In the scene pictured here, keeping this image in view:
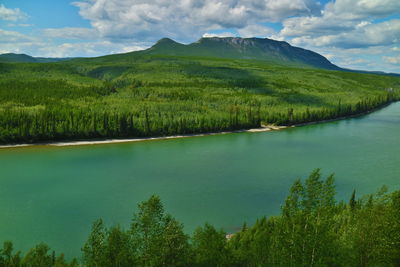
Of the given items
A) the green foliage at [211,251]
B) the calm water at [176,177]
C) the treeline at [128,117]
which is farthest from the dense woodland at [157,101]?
the green foliage at [211,251]

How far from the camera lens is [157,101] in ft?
344

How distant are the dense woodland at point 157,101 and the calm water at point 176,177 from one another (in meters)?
6.33

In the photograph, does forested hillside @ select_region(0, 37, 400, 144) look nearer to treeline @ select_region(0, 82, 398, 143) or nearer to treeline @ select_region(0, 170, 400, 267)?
treeline @ select_region(0, 82, 398, 143)

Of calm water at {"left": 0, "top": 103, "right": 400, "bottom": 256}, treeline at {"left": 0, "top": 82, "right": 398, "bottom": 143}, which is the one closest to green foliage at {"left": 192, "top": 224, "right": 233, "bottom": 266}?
calm water at {"left": 0, "top": 103, "right": 400, "bottom": 256}

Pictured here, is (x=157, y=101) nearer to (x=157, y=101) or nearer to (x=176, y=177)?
(x=157, y=101)

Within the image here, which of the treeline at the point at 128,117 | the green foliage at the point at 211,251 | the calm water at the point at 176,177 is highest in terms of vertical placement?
the treeline at the point at 128,117

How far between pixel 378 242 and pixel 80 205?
101 ft

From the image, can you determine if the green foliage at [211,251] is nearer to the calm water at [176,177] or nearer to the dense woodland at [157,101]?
the calm water at [176,177]

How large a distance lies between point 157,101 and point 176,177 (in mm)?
60508

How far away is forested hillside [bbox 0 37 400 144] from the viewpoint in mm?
72000

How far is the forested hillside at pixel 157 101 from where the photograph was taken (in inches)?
2835

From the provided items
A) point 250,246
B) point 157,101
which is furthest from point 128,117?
point 250,246

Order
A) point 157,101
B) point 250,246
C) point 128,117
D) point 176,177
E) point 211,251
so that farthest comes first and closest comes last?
point 157,101
point 128,117
point 176,177
point 250,246
point 211,251

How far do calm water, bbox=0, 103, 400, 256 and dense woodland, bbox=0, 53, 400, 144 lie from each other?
6326 millimetres
